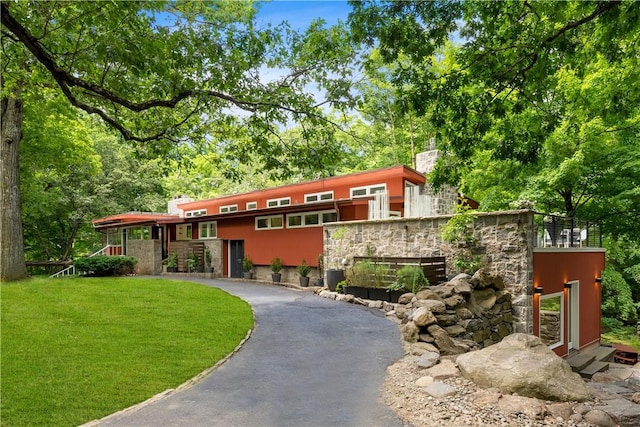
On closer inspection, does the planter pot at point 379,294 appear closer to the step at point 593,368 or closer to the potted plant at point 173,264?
the step at point 593,368

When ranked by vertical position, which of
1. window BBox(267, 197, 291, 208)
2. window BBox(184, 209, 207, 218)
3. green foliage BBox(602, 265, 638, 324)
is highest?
window BBox(267, 197, 291, 208)

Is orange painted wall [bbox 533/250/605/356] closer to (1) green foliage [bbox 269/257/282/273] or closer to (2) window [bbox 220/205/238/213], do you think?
(1) green foliage [bbox 269/257/282/273]

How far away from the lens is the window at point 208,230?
70.0ft

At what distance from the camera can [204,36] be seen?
5.97 m

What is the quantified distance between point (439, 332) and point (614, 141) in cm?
1122

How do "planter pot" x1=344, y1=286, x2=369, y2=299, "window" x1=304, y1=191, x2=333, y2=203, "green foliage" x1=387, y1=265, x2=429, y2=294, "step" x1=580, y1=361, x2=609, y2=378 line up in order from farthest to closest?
"window" x1=304, y1=191, x2=333, y2=203 → "planter pot" x1=344, y1=286, x2=369, y2=299 → "step" x1=580, y1=361, x2=609, y2=378 → "green foliage" x1=387, y1=265, x2=429, y2=294

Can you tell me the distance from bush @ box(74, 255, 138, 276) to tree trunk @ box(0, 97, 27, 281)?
16.3 ft

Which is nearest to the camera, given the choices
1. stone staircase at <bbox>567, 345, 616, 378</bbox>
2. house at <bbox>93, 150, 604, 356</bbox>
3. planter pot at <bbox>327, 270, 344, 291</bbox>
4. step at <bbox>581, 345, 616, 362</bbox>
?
house at <bbox>93, 150, 604, 356</bbox>

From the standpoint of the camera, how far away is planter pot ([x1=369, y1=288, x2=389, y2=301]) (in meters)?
11.1

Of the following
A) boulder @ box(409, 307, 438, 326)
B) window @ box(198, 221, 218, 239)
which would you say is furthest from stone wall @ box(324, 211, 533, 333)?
window @ box(198, 221, 218, 239)

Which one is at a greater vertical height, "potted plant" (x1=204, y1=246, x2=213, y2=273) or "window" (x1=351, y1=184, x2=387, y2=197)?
"window" (x1=351, y1=184, x2=387, y2=197)

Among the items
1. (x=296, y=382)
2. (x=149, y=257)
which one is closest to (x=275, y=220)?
(x=149, y=257)

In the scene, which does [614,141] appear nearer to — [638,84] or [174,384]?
[638,84]

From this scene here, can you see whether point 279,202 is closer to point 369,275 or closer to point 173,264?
point 173,264
